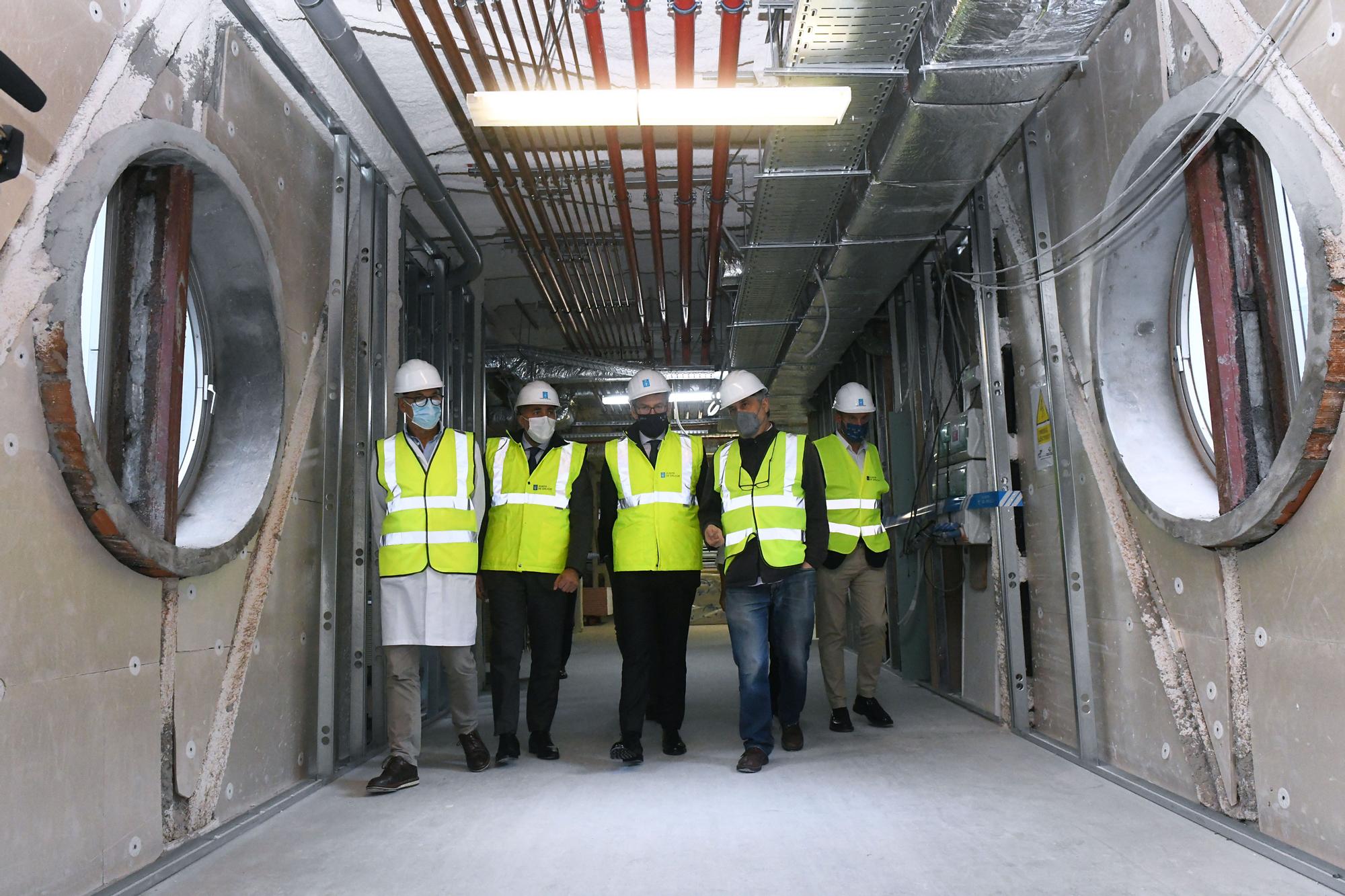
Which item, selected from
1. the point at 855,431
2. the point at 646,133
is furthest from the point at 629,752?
the point at 646,133

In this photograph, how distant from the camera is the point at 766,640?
3900 mm

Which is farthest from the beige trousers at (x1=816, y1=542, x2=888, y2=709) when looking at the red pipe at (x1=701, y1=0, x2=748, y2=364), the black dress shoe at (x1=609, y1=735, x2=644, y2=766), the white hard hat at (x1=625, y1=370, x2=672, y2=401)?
the red pipe at (x1=701, y1=0, x2=748, y2=364)

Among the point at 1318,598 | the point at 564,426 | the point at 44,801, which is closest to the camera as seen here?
the point at 44,801

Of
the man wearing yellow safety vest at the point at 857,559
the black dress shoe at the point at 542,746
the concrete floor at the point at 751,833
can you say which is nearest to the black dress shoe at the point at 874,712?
the man wearing yellow safety vest at the point at 857,559

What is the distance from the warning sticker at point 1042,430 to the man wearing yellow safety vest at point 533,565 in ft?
6.36

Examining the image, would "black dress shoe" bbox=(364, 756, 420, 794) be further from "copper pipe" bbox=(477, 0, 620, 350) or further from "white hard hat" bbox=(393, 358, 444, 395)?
"copper pipe" bbox=(477, 0, 620, 350)

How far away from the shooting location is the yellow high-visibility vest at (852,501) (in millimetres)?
4785

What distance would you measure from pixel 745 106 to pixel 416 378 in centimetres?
168

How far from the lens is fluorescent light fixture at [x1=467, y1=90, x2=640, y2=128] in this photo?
11.3 feet

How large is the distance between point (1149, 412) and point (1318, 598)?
4.17 feet

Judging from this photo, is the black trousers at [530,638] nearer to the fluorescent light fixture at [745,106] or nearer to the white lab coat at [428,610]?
the white lab coat at [428,610]

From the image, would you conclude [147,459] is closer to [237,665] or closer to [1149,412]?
[237,665]

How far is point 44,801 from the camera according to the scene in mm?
2275

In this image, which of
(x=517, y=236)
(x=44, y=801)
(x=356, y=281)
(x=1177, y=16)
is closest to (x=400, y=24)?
(x=356, y=281)
